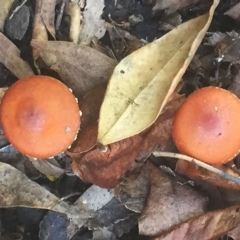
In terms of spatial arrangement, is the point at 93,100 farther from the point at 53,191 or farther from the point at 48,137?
the point at 53,191

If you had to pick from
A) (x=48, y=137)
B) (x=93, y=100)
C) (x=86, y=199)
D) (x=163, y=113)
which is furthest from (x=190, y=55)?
(x=86, y=199)

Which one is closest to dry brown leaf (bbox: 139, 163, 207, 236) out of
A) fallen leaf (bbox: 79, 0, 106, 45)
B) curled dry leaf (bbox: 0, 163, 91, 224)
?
curled dry leaf (bbox: 0, 163, 91, 224)

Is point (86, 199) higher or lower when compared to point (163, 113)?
lower

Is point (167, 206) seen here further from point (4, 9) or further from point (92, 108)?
point (4, 9)

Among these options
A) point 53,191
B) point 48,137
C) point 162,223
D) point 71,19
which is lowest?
point 162,223

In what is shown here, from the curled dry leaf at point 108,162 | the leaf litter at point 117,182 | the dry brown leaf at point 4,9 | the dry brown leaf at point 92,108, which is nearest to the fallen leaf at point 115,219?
the leaf litter at point 117,182

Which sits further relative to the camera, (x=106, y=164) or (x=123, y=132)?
(x=106, y=164)

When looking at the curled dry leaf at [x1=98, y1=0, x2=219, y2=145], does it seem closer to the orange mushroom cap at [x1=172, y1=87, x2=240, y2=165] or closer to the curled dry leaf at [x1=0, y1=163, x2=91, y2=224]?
the orange mushroom cap at [x1=172, y1=87, x2=240, y2=165]
